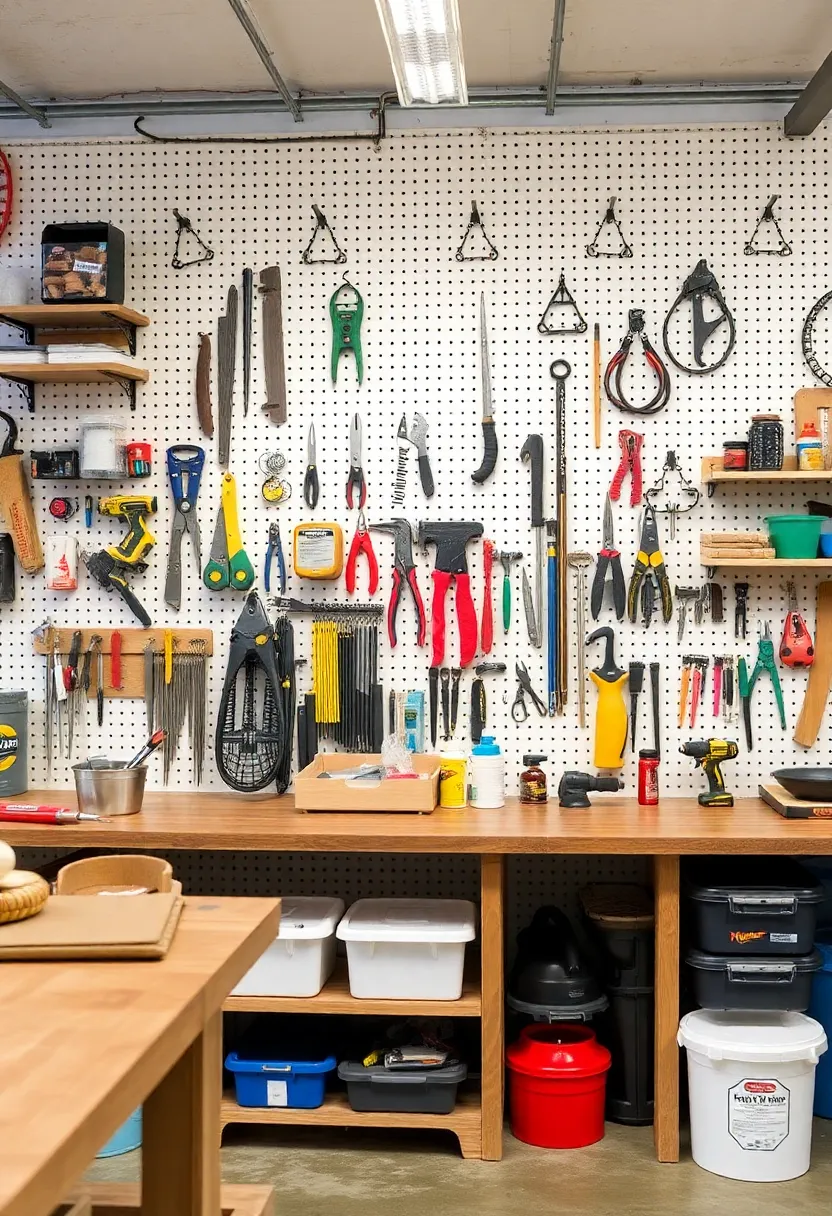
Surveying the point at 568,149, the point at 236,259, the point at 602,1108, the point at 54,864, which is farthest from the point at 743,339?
the point at 54,864

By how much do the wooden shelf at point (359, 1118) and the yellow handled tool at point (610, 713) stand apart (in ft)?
3.59

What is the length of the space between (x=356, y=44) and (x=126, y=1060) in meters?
3.07

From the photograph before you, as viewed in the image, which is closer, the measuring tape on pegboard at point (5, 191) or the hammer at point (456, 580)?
the hammer at point (456, 580)

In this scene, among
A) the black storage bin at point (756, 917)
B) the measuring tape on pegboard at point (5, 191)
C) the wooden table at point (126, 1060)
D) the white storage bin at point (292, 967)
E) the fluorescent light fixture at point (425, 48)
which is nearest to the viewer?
the wooden table at point (126, 1060)

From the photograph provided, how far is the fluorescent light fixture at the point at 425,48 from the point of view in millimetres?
2809

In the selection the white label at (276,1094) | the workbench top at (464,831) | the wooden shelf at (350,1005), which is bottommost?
the white label at (276,1094)

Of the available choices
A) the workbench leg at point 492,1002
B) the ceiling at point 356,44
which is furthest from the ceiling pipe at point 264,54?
the workbench leg at point 492,1002

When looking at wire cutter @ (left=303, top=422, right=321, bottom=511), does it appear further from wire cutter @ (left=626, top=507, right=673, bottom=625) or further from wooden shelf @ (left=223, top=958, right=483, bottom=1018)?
wooden shelf @ (left=223, top=958, right=483, bottom=1018)

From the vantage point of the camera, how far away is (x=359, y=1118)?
3248 millimetres

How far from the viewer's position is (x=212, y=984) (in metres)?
1.49

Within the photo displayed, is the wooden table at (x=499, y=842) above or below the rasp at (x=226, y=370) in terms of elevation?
below

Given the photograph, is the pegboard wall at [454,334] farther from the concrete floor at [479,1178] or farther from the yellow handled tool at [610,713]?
the concrete floor at [479,1178]

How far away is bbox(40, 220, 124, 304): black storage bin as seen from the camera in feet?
12.1

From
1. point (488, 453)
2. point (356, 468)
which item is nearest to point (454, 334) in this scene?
point (488, 453)
